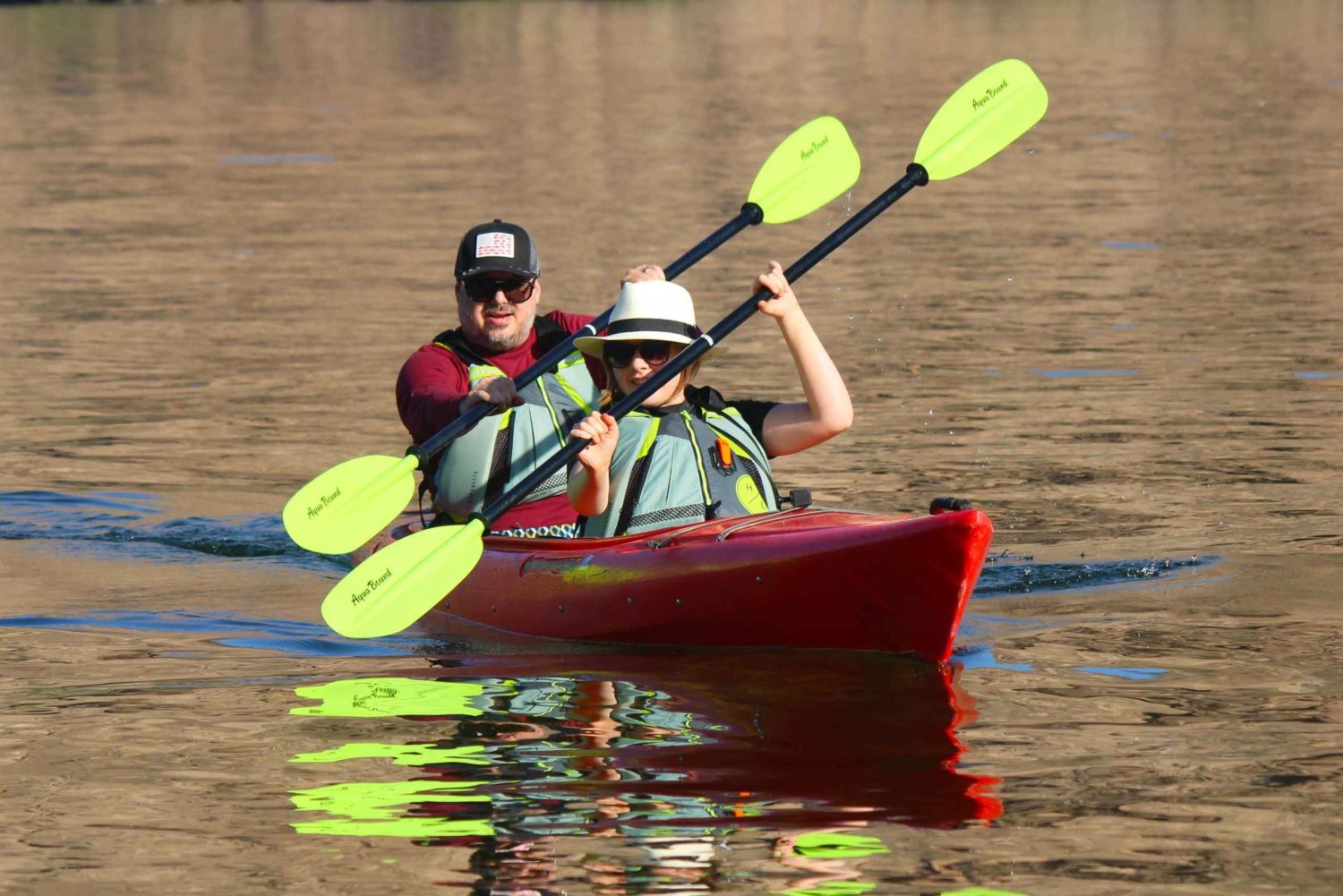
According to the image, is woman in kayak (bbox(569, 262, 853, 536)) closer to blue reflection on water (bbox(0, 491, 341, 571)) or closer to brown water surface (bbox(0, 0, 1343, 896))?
brown water surface (bbox(0, 0, 1343, 896))

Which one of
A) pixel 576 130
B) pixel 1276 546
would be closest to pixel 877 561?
pixel 1276 546

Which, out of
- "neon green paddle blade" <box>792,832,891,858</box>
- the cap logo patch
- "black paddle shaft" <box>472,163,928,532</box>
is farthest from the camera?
the cap logo patch

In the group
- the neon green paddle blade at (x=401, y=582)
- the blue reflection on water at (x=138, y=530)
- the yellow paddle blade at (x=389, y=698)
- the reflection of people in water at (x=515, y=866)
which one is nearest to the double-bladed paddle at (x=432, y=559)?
the neon green paddle blade at (x=401, y=582)

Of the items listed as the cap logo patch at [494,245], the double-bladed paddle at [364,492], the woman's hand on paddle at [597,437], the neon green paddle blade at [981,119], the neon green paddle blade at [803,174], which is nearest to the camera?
the woman's hand on paddle at [597,437]

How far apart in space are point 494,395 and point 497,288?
64 cm

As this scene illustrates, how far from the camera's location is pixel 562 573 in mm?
6992

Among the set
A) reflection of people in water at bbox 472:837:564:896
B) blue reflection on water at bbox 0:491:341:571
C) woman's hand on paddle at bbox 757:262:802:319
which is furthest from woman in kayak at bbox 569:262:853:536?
blue reflection on water at bbox 0:491:341:571

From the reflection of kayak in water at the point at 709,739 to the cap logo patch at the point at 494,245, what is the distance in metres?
1.45

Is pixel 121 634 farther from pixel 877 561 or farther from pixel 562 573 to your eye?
pixel 877 561

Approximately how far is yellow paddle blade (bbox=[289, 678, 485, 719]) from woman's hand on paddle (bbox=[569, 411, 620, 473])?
0.77m

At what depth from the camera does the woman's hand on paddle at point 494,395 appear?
23.2ft

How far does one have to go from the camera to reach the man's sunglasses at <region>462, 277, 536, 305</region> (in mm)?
7520

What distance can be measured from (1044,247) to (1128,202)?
2626mm

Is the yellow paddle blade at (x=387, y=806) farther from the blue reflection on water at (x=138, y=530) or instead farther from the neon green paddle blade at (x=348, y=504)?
the blue reflection on water at (x=138, y=530)
